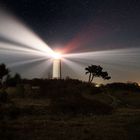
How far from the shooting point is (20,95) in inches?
1531

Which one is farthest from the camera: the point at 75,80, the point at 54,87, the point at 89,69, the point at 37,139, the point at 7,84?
the point at 89,69

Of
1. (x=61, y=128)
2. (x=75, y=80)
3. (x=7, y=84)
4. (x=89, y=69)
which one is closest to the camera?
(x=61, y=128)

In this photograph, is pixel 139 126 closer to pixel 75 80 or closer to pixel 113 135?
pixel 113 135

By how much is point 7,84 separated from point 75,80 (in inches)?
509

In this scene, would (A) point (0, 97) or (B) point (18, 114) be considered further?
(A) point (0, 97)

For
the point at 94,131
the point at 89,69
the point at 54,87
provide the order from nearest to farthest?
the point at 94,131
the point at 54,87
the point at 89,69

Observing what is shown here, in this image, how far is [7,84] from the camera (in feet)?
174

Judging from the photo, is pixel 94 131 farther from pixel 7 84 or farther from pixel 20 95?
pixel 7 84

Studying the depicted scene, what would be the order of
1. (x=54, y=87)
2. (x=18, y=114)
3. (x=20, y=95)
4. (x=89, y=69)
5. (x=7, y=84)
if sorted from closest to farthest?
1. (x=18, y=114)
2. (x=20, y=95)
3. (x=54, y=87)
4. (x=7, y=84)
5. (x=89, y=69)

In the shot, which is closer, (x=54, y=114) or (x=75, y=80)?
(x=54, y=114)

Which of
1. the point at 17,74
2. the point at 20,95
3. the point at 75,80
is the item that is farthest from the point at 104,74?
the point at 20,95

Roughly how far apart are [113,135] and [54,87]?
3050 cm

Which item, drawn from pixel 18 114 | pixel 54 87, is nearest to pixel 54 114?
pixel 18 114

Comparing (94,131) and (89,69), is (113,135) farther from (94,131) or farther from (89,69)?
(89,69)
